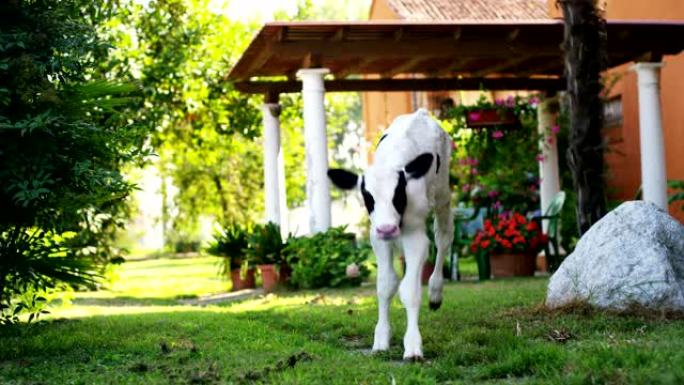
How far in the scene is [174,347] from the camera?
7.84 metres

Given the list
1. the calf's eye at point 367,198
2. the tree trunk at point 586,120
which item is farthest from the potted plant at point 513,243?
the calf's eye at point 367,198

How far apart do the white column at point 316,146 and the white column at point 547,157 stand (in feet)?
14.5

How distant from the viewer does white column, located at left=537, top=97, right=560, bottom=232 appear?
16.6m

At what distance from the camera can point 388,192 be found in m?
6.73

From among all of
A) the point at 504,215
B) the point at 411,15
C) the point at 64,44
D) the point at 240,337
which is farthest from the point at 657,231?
the point at 411,15

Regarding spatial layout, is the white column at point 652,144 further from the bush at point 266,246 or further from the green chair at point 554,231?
the bush at point 266,246

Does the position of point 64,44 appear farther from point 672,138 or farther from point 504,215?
point 672,138

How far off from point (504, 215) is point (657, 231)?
6599mm

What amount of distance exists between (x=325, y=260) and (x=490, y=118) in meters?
4.24

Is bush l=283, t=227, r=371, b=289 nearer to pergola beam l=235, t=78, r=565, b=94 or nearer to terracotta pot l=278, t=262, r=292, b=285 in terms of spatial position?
terracotta pot l=278, t=262, r=292, b=285

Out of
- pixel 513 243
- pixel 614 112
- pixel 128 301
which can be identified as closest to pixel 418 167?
pixel 513 243

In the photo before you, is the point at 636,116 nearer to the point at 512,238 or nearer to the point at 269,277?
the point at 512,238

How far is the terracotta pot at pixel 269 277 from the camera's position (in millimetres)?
14344

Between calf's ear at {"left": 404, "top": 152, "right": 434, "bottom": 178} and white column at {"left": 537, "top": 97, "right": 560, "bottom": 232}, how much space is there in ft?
32.4
